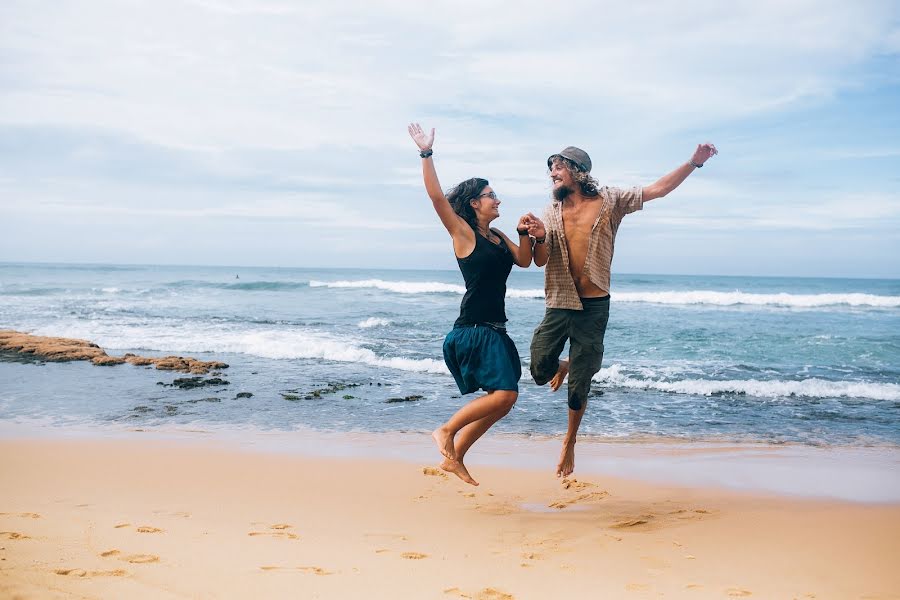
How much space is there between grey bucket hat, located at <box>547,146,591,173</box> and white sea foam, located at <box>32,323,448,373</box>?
8.34 meters

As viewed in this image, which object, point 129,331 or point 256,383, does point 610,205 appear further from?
point 129,331

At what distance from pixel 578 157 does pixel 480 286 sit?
1.17m

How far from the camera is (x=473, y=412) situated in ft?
15.8

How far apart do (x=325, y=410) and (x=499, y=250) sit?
17.1 feet

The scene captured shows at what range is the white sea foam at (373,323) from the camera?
70.7 feet

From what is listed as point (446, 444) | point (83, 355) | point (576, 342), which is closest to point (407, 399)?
point (446, 444)

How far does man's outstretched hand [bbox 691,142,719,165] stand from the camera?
477 centimetres

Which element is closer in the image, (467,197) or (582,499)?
(467,197)

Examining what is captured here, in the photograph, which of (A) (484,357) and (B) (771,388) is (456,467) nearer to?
(A) (484,357)

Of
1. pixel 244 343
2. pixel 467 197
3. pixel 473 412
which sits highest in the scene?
pixel 467 197

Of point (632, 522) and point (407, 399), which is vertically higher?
point (632, 522)

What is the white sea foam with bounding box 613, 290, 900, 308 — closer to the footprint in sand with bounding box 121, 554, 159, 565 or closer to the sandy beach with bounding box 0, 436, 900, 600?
the sandy beach with bounding box 0, 436, 900, 600

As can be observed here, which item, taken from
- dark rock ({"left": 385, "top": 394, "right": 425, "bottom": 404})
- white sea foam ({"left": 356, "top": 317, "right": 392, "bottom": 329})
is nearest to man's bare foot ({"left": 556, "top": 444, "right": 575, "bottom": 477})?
dark rock ({"left": 385, "top": 394, "right": 425, "bottom": 404})

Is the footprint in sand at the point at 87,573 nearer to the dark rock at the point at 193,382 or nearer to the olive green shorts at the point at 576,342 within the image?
the olive green shorts at the point at 576,342
